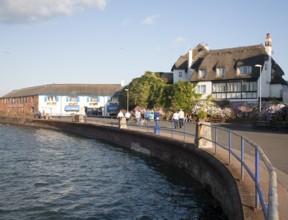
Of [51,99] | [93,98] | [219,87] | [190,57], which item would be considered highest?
[190,57]

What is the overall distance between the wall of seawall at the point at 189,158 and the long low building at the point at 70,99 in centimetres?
4146

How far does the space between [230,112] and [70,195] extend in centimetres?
2990

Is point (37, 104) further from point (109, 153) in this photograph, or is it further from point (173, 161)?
point (173, 161)

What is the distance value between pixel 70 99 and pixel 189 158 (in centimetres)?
6486

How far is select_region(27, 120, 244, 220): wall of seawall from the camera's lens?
8.95 meters

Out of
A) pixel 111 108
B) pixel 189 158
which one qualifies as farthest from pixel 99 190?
pixel 111 108

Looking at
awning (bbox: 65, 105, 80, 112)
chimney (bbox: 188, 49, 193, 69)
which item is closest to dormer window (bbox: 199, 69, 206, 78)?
chimney (bbox: 188, 49, 193, 69)

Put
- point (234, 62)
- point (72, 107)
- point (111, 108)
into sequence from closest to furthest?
1. point (234, 62)
2. point (111, 108)
3. point (72, 107)

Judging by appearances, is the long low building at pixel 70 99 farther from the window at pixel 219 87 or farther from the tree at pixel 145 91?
the window at pixel 219 87

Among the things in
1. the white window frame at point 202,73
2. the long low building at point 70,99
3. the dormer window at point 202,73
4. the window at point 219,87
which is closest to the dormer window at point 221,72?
the window at point 219,87

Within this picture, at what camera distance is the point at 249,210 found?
249 inches

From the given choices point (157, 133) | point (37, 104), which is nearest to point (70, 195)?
point (157, 133)

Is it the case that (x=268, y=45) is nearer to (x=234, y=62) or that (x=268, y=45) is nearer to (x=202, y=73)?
(x=234, y=62)

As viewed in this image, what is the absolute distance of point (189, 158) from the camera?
15664 millimetres
